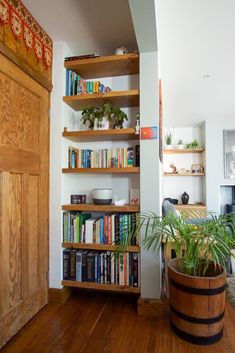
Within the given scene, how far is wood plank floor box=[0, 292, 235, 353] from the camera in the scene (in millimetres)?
1480

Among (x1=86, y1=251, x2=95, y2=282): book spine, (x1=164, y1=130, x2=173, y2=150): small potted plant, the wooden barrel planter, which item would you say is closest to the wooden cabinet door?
(x1=86, y1=251, x2=95, y2=282): book spine

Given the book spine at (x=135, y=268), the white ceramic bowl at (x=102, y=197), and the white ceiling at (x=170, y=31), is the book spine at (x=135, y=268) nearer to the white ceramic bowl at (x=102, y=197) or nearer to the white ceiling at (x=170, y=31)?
the white ceramic bowl at (x=102, y=197)

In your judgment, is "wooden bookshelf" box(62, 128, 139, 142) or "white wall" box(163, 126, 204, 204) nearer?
"wooden bookshelf" box(62, 128, 139, 142)

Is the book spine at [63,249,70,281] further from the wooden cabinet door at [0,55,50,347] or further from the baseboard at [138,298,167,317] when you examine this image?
the baseboard at [138,298,167,317]

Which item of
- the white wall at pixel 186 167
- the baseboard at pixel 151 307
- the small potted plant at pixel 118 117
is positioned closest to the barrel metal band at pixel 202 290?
the baseboard at pixel 151 307

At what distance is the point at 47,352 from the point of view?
1451 mm

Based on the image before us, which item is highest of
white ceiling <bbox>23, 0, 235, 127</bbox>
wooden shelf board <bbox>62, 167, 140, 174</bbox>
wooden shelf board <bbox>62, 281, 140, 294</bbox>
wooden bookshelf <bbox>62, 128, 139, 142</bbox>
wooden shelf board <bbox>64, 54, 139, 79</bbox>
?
white ceiling <bbox>23, 0, 235, 127</bbox>

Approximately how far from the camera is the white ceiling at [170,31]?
1.77 meters

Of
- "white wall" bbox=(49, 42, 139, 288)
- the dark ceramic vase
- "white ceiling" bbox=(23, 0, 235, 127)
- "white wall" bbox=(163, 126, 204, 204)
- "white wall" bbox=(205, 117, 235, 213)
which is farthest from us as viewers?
"white wall" bbox=(163, 126, 204, 204)

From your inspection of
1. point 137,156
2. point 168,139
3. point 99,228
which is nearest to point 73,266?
point 99,228

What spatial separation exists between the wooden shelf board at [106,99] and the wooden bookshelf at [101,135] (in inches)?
11.6

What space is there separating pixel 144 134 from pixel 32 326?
68.1 inches

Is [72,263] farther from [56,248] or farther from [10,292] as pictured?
[10,292]

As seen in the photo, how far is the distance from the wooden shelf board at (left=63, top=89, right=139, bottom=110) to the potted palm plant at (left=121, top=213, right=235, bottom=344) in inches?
43.3
